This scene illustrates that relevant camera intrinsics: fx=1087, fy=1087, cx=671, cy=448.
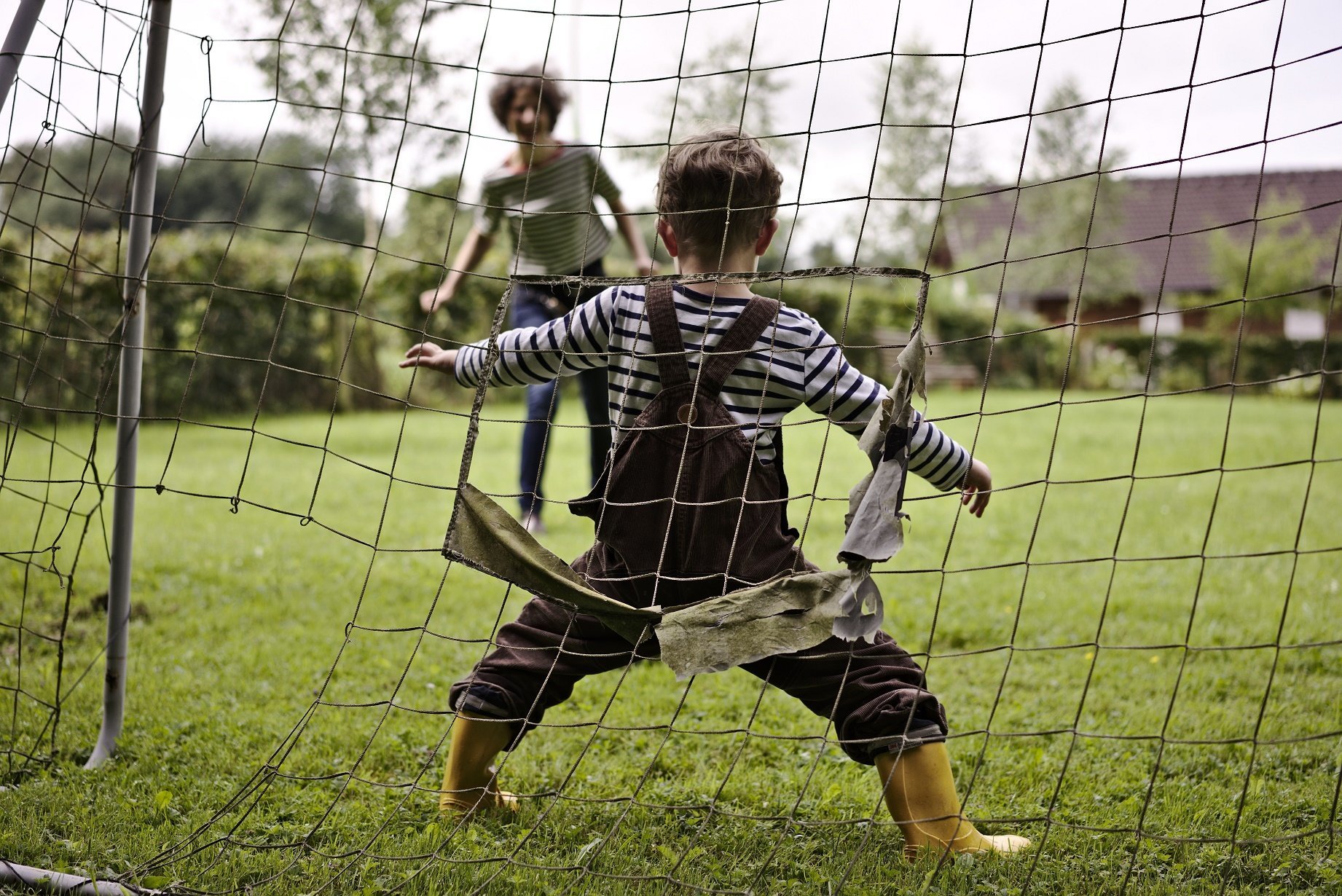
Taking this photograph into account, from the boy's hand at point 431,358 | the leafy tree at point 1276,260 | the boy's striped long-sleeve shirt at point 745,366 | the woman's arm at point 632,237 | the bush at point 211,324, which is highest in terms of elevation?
the leafy tree at point 1276,260

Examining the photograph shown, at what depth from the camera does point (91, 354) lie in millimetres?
8852

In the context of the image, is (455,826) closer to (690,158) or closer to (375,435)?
→ (690,158)

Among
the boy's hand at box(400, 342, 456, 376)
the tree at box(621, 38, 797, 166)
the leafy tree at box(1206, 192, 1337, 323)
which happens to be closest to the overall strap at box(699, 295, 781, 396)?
the boy's hand at box(400, 342, 456, 376)

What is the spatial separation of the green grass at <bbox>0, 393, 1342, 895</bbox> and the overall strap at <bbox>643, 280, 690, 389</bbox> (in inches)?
12.6

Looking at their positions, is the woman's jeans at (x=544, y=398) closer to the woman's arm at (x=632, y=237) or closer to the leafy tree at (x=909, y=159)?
the woman's arm at (x=632, y=237)

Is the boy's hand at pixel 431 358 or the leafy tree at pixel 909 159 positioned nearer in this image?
the boy's hand at pixel 431 358

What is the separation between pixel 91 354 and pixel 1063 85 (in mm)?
22867

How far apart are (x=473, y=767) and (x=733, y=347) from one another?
0.98 meters

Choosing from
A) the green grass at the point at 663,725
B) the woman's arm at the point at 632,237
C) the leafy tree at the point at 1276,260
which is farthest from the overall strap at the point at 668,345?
the leafy tree at the point at 1276,260

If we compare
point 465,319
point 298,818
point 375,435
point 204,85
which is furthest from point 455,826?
point 465,319

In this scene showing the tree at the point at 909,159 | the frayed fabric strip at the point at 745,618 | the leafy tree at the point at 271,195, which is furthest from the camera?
the leafy tree at the point at 271,195

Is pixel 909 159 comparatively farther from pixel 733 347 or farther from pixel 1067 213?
pixel 733 347

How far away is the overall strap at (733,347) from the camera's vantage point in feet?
6.72

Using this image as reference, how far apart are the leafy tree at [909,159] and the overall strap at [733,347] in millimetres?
22618
